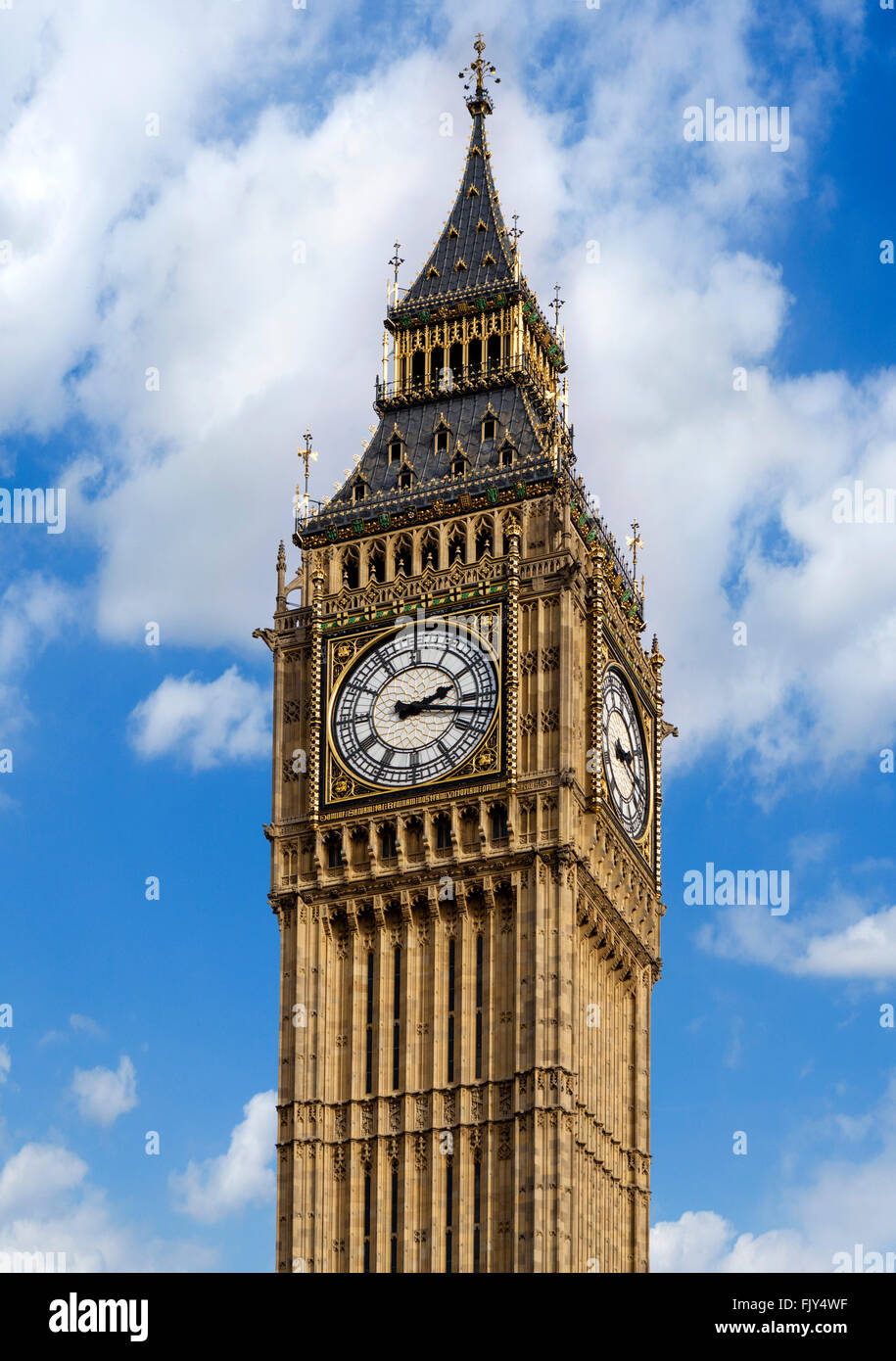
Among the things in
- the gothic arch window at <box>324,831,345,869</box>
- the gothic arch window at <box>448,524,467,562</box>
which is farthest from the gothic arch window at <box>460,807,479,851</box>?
the gothic arch window at <box>448,524,467,562</box>

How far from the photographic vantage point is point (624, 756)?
104 metres

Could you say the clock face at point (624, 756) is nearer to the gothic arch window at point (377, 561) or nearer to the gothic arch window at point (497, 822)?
the gothic arch window at point (497, 822)

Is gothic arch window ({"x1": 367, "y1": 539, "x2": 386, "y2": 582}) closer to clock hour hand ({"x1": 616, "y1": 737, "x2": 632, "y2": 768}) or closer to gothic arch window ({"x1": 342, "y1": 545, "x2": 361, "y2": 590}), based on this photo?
gothic arch window ({"x1": 342, "y1": 545, "x2": 361, "y2": 590})

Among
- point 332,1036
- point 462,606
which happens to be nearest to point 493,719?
point 462,606

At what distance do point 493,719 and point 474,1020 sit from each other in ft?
31.4

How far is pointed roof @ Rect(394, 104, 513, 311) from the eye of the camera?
112 m

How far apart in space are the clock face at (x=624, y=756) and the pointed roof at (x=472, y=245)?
54.7 ft

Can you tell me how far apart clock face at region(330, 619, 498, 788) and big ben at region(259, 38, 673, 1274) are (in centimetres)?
9

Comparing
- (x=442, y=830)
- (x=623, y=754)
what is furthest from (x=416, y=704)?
(x=623, y=754)

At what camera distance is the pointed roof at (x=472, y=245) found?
112 m
